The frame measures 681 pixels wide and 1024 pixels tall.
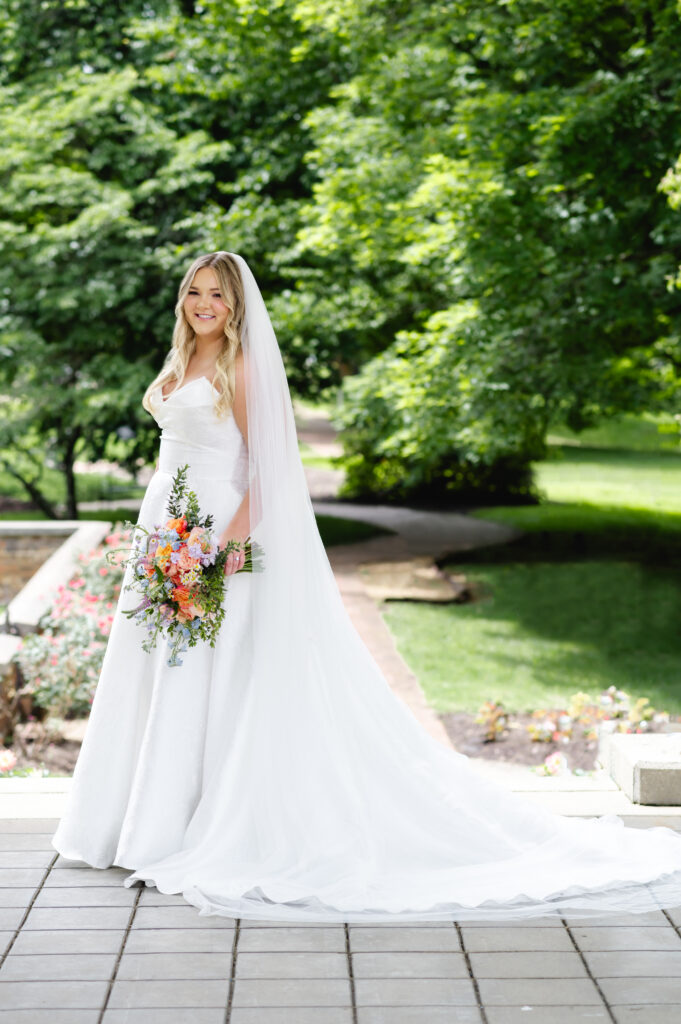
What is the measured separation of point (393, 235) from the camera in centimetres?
1198

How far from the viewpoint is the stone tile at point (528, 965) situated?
3.04 m

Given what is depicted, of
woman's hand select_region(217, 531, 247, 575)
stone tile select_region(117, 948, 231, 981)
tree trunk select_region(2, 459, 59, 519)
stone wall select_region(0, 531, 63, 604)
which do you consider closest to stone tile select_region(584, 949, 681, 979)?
stone tile select_region(117, 948, 231, 981)

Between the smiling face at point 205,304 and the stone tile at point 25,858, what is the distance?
1775mm

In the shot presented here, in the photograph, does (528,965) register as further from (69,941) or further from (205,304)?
(205,304)

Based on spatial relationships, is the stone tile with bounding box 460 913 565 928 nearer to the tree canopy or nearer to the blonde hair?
the blonde hair

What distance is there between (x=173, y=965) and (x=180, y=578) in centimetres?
114

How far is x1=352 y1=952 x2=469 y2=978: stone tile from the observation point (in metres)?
3.04

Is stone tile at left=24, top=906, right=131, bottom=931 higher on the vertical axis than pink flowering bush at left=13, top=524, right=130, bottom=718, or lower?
higher

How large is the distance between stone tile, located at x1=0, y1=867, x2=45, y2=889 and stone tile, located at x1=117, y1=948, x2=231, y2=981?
59 centimetres

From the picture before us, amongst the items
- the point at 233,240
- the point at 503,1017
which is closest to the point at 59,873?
the point at 503,1017

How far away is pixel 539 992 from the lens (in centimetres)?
294

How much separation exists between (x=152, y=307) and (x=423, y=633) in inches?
229

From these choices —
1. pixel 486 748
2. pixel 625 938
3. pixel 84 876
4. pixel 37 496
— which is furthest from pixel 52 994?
pixel 37 496

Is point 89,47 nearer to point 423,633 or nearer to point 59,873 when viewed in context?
point 423,633
